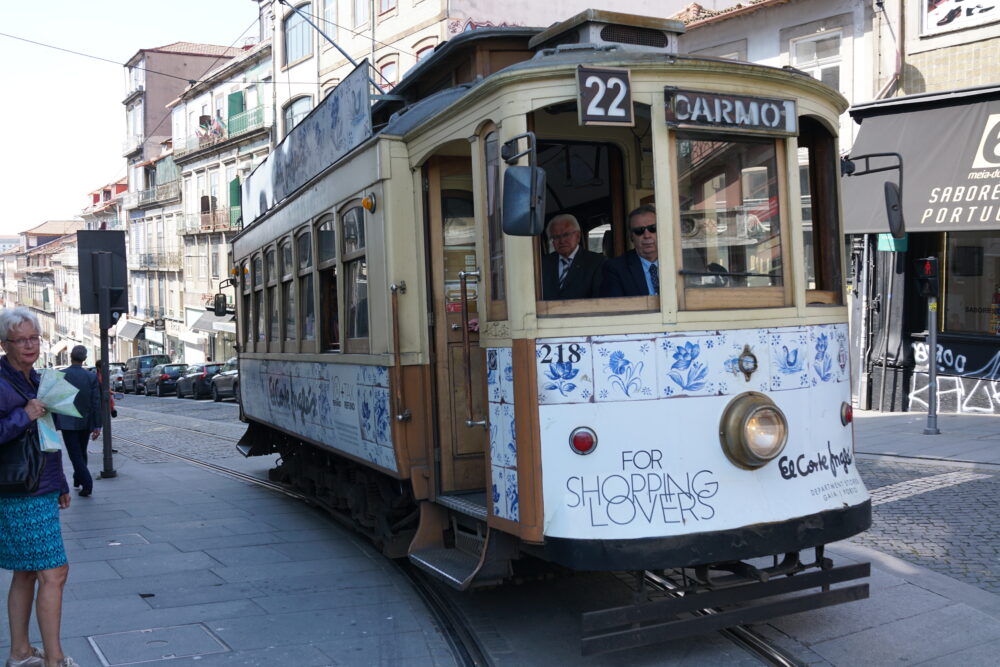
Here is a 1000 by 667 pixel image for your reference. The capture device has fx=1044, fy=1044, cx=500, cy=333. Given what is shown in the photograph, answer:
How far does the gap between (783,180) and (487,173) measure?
1.57 metres

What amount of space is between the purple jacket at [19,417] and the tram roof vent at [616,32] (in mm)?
3286

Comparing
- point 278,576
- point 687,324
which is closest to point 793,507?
point 687,324

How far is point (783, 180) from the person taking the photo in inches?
217

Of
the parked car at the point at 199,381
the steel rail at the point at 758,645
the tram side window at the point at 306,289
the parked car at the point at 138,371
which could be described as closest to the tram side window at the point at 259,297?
the tram side window at the point at 306,289

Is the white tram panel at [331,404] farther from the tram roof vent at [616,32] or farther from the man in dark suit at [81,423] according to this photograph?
the tram roof vent at [616,32]

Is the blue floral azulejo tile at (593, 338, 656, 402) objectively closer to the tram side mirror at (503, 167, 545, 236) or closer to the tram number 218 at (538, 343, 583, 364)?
the tram number 218 at (538, 343, 583, 364)

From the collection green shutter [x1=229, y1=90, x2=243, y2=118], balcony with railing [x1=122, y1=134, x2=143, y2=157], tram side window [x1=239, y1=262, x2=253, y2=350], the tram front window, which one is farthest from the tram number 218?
balcony with railing [x1=122, y1=134, x2=143, y2=157]

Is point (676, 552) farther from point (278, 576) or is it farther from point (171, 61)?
point (171, 61)

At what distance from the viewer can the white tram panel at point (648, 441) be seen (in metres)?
5.02

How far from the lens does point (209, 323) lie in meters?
49.0

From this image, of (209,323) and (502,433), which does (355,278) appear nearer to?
(502,433)

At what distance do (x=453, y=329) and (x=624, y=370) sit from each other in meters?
1.79

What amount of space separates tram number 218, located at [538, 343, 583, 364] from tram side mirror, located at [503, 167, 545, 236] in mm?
600

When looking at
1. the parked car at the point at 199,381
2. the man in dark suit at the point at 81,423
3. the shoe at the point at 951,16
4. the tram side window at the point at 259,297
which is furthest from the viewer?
the parked car at the point at 199,381
